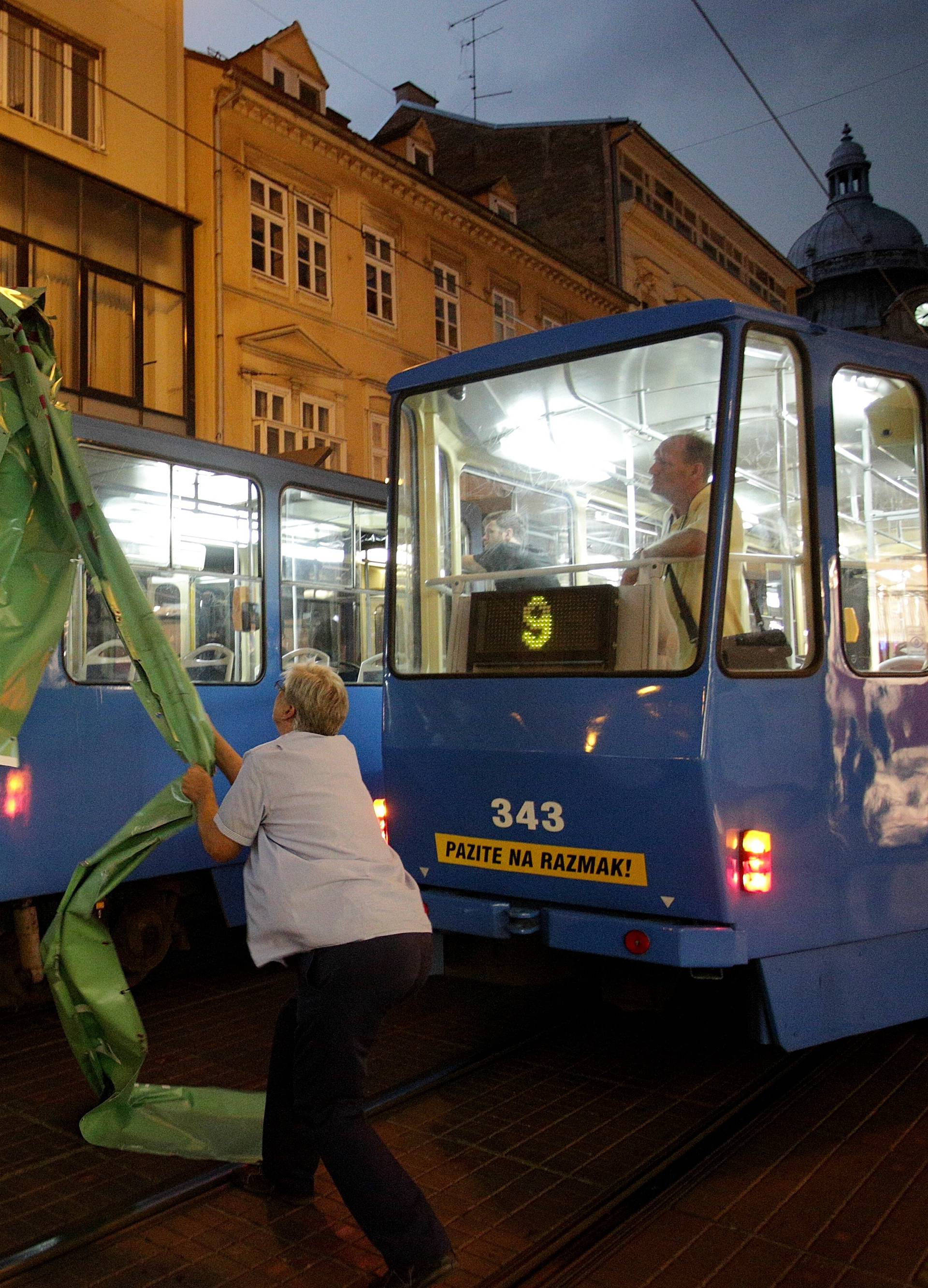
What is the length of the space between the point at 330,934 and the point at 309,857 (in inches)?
9.4

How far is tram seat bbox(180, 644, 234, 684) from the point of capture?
240 inches

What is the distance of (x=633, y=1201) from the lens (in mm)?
3713

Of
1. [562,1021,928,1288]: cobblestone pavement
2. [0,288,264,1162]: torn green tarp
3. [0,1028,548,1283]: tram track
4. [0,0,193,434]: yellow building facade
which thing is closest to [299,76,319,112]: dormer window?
[0,0,193,434]: yellow building facade

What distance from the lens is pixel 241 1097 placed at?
439cm

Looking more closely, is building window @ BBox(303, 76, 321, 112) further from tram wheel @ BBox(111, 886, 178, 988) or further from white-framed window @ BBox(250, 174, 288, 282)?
tram wheel @ BBox(111, 886, 178, 988)

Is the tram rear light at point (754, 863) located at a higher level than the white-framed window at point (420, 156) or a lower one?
lower

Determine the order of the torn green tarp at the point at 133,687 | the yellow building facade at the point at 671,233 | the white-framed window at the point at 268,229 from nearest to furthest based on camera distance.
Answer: the torn green tarp at the point at 133,687
the white-framed window at the point at 268,229
the yellow building facade at the point at 671,233

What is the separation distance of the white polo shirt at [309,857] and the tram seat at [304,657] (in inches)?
123

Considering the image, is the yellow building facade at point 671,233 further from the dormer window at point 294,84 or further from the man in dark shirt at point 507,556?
the man in dark shirt at point 507,556

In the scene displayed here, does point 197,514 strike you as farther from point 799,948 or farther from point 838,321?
point 838,321

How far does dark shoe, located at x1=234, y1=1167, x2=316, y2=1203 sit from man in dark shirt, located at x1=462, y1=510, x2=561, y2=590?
250 centimetres

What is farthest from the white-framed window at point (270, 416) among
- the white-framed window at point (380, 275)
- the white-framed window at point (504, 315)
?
the white-framed window at point (504, 315)

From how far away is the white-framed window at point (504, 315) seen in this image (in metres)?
23.1

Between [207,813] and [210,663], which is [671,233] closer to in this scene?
[210,663]
